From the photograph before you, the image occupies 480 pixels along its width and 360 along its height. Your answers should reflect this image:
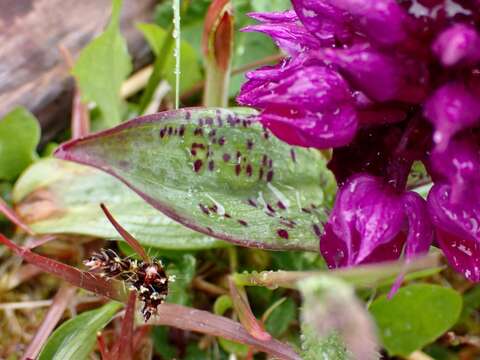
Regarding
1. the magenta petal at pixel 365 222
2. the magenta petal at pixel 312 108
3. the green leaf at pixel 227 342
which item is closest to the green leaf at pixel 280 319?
the green leaf at pixel 227 342

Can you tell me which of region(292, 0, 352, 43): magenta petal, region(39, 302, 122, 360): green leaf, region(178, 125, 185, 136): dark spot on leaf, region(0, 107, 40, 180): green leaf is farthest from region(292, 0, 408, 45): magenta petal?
region(0, 107, 40, 180): green leaf

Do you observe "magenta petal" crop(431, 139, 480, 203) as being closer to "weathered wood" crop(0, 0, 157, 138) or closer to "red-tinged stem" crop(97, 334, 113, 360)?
"red-tinged stem" crop(97, 334, 113, 360)

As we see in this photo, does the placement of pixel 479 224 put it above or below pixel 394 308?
above

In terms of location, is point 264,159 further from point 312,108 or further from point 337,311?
point 337,311

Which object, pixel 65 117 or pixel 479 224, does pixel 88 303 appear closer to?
pixel 65 117

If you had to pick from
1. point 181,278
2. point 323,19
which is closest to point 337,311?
point 323,19

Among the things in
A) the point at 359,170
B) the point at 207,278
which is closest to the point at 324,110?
the point at 359,170
